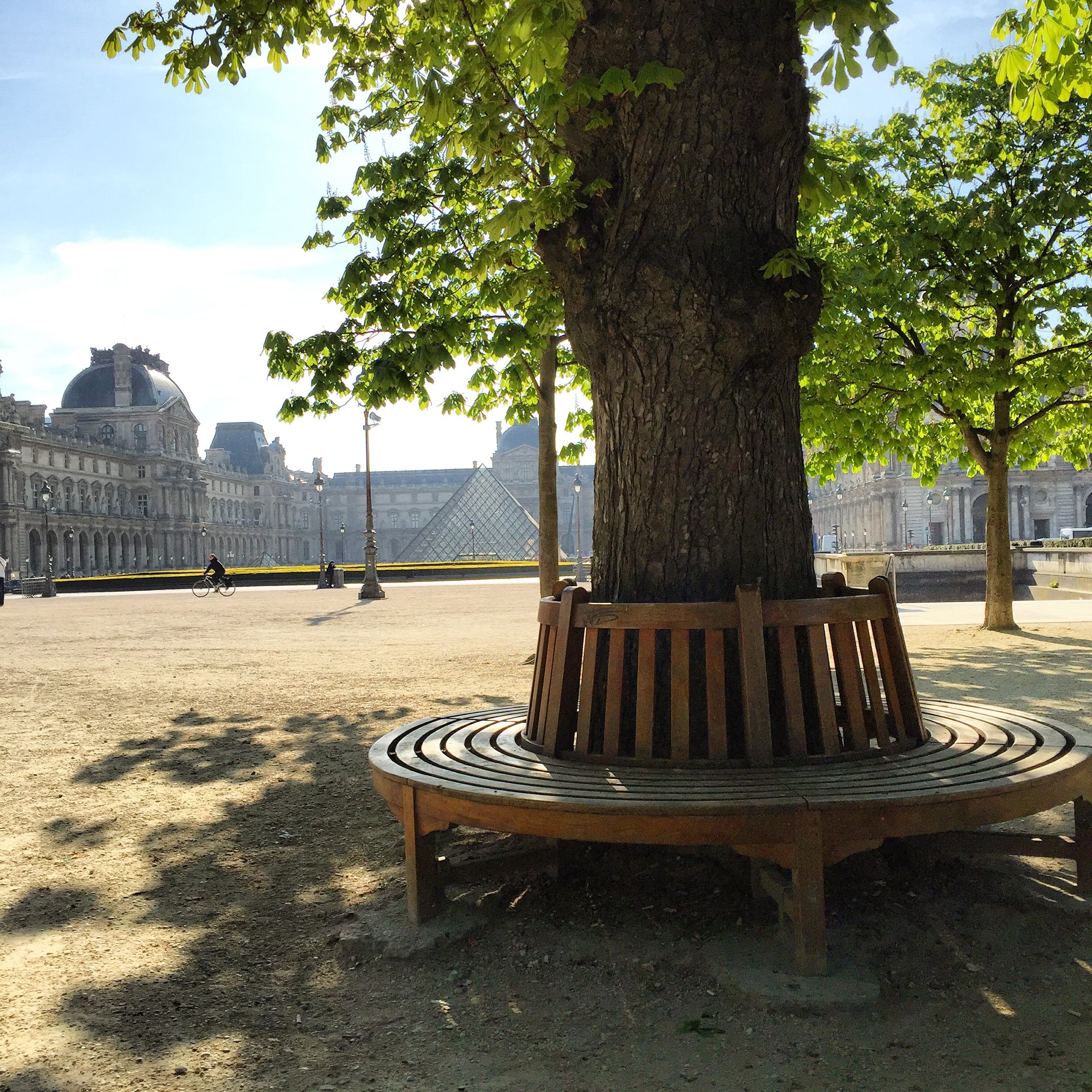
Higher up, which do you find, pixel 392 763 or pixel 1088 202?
pixel 1088 202

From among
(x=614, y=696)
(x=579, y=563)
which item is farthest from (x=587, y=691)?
(x=579, y=563)

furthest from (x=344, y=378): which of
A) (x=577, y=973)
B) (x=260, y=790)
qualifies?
(x=577, y=973)

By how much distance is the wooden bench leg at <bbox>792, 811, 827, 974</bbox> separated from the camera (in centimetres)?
244

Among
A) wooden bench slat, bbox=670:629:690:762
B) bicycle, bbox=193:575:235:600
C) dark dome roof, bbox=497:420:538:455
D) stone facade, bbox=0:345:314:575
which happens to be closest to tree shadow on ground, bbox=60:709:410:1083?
wooden bench slat, bbox=670:629:690:762

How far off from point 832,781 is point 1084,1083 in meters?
0.83

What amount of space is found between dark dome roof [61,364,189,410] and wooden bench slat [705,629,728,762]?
293 feet

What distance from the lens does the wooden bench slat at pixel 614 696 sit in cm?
295

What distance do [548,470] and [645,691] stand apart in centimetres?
697

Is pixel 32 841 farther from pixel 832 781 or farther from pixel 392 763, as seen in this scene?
pixel 832 781

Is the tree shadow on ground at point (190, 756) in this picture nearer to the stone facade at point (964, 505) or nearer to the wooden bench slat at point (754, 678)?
the wooden bench slat at point (754, 678)

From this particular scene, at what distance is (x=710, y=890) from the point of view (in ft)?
9.94

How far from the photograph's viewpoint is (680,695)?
113 inches

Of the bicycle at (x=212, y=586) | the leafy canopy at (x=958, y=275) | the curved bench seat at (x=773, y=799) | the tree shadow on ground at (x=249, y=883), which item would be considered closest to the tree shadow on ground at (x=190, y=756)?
the tree shadow on ground at (x=249, y=883)

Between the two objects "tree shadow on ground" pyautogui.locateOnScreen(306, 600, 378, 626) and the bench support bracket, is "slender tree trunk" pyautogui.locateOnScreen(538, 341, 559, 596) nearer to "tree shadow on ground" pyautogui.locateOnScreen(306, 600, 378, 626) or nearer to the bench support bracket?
"tree shadow on ground" pyautogui.locateOnScreen(306, 600, 378, 626)
